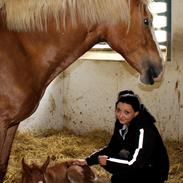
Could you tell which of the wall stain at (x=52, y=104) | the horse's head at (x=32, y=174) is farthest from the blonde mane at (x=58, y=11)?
the wall stain at (x=52, y=104)

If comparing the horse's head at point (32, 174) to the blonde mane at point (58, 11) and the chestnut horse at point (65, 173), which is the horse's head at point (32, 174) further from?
the blonde mane at point (58, 11)

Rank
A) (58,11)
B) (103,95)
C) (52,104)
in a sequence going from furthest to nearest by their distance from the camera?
(52,104)
(103,95)
(58,11)

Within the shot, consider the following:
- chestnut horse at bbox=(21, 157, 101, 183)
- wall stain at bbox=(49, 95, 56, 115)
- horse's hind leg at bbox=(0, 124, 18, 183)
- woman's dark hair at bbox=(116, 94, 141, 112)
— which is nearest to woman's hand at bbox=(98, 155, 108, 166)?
chestnut horse at bbox=(21, 157, 101, 183)

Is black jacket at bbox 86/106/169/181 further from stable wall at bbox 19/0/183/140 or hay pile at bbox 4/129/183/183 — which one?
stable wall at bbox 19/0/183/140

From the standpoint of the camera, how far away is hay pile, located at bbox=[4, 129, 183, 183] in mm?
3533

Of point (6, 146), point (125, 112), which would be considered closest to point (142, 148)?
point (125, 112)

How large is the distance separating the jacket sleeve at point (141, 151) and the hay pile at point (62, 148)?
2.69 ft

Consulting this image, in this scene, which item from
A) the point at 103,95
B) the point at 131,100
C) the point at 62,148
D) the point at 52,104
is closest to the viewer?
the point at 131,100

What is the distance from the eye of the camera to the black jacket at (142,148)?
102 inches

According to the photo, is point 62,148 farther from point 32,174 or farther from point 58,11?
point 58,11

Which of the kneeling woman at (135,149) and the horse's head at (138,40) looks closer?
the horse's head at (138,40)

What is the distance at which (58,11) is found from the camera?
90.1 inches

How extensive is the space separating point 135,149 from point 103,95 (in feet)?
5.60

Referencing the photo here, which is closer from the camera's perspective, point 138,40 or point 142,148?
point 138,40
